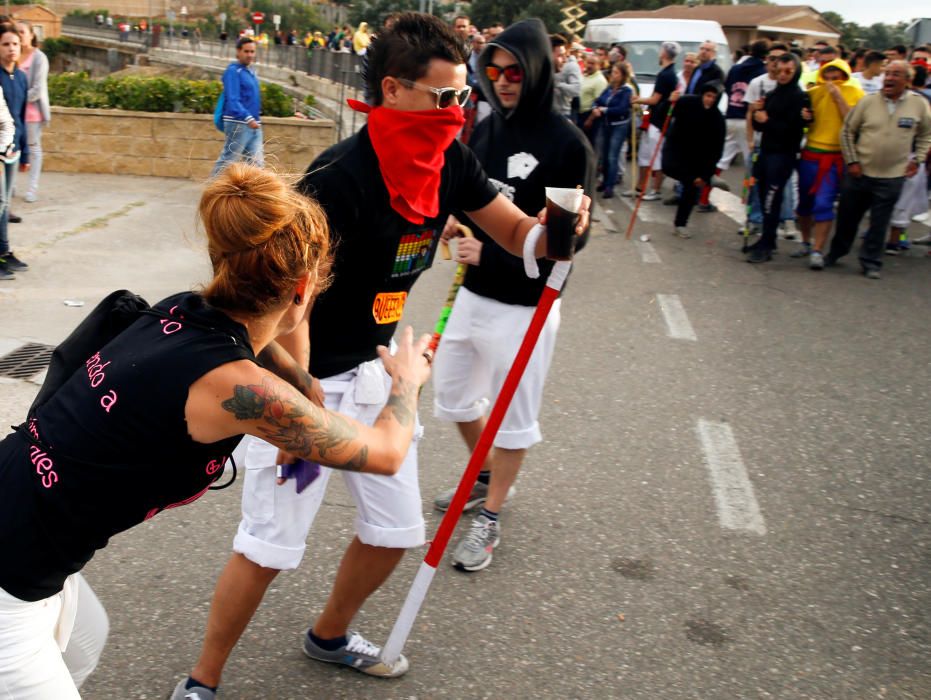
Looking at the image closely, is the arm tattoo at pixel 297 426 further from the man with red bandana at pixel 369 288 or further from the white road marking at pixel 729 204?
the white road marking at pixel 729 204

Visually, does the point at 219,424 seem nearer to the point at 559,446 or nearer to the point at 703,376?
the point at 559,446

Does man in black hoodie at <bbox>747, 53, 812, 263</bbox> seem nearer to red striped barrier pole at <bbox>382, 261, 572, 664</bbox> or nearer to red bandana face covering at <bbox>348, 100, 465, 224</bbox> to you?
red striped barrier pole at <bbox>382, 261, 572, 664</bbox>

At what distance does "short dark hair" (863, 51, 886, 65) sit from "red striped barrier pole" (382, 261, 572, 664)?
9.55 m

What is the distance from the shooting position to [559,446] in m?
4.72

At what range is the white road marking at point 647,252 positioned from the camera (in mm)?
9170

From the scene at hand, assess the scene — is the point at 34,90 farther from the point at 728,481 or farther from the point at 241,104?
the point at 728,481

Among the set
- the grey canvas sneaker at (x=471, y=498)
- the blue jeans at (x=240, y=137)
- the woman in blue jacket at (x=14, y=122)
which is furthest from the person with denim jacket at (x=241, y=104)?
the grey canvas sneaker at (x=471, y=498)

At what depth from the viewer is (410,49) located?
2.51m

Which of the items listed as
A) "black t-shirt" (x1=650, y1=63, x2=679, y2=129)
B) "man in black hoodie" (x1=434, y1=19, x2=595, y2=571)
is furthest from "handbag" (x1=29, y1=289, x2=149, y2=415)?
"black t-shirt" (x1=650, y1=63, x2=679, y2=129)

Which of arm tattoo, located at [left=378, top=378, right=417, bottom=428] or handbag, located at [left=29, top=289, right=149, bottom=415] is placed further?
arm tattoo, located at [left=378, top=378, right=417, bottom=428]

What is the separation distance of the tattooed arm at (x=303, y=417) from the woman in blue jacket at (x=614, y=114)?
10671mm

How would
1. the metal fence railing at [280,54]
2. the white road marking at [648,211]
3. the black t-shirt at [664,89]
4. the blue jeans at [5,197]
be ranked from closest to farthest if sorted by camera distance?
the blue jeans at [5,197] < the white road marking at [648,211] < the black t-shirt at [664,89] < the metal fence railing at [280,54]

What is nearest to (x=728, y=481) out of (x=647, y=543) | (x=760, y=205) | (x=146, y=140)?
(x=647, y=543)

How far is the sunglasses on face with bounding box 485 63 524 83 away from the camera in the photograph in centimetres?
340
